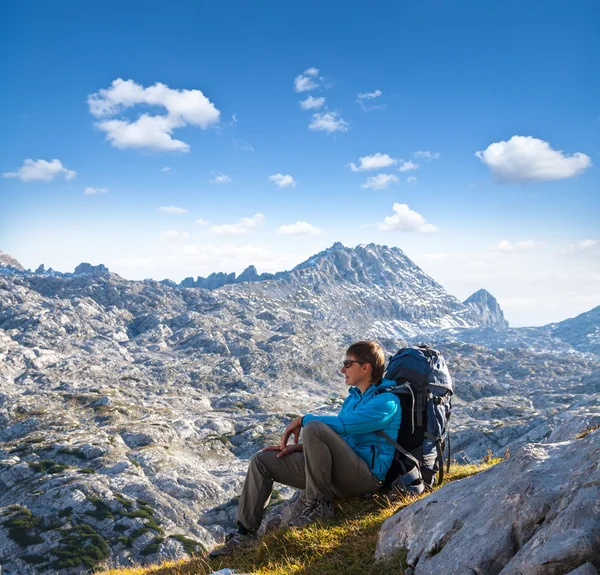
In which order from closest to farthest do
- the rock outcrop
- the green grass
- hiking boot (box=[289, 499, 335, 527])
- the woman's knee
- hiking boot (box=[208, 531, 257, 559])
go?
the rock outcrop, the woman's knee, hiking boot (box=[289, 499, 335, 527]), hiking boot (box=[208, 531, 257, 559]), the green grass

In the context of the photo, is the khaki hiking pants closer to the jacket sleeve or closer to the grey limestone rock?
the jacket sleeve

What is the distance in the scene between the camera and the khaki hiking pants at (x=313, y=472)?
9.60 m

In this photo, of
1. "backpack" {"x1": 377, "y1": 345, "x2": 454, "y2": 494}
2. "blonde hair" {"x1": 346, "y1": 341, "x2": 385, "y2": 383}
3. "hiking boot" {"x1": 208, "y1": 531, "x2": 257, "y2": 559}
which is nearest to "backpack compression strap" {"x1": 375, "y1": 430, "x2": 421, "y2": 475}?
"backpack" {"x1": 377, "y1": 345, "x2": 454, "y2": 494}

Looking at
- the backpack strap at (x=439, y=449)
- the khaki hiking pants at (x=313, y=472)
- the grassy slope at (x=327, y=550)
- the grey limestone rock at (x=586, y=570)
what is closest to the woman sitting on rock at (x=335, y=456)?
the khaki hiking pants at (x=313, y=472)

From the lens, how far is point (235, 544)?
1009 centimetres

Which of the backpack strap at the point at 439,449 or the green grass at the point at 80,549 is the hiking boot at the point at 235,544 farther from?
the green grass at the point at 80,549

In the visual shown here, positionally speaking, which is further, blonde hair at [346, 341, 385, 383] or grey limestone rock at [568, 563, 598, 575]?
blonde hair at [346, 341, 385, 383]

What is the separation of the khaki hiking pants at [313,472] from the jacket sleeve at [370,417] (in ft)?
0.86

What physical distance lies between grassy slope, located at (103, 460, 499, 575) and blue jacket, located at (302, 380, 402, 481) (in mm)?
974

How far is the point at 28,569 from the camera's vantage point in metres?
76.5

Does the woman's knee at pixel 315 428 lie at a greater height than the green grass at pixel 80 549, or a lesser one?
greater

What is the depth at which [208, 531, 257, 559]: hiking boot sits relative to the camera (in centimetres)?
998

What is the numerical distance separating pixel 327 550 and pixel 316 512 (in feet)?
4.92

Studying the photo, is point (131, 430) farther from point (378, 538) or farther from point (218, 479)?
point (378, 538)
